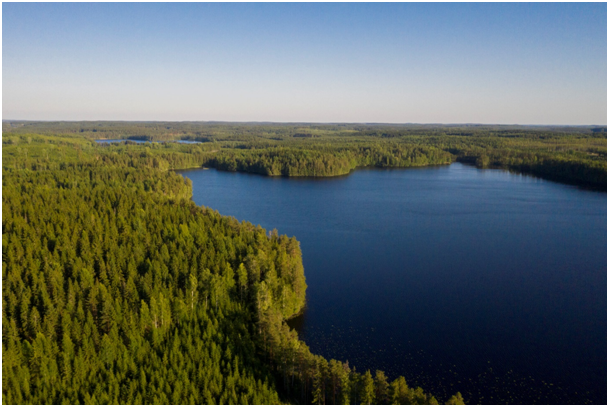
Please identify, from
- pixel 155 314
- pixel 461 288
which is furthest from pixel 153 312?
pixel 461 288

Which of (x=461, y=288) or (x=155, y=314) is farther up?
(x=155, y=314)

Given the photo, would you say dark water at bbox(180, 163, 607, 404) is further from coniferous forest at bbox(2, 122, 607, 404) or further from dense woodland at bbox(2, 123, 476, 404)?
dense woodland at bbox(2, 123, 476, 404)

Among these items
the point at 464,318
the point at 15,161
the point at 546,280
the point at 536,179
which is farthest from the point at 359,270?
the point at 15,161

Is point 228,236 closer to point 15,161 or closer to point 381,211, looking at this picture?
point 381,211

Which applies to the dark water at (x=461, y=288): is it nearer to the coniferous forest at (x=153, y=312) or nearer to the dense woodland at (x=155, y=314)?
the coniferous forest at (x=153, y=312)

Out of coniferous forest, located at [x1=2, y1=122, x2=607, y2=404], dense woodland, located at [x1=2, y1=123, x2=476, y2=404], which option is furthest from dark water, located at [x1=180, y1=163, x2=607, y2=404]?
dense woodland, located at [x1=2, y1=123, x2=476, y2=404]

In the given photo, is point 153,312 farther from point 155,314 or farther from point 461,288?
point 461,288

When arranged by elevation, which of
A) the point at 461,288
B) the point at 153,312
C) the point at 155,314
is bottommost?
the point at 461,288
